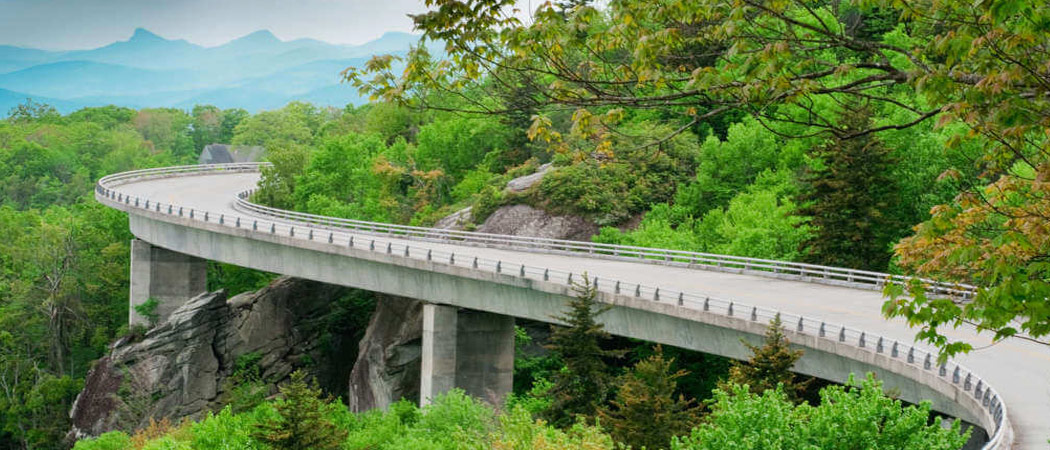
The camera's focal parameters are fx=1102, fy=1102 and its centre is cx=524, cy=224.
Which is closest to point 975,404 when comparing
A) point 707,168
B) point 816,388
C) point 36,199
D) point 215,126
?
point 816,388

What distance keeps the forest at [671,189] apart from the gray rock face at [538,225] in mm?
490

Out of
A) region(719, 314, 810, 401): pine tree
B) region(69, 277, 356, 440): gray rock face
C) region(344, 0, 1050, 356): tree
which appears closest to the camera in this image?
region(344, 0, 1050, 356): tree

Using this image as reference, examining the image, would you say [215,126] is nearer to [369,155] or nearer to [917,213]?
[369,155]

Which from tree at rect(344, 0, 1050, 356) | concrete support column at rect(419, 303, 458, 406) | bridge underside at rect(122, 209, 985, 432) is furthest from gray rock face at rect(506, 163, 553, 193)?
tree at rect(344, 0, 1050, 356)

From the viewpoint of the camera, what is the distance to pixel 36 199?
394 ft

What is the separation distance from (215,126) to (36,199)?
43.1m

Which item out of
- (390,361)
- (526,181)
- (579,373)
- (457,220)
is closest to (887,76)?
(579,373)

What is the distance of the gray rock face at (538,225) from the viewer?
5216 centimetres

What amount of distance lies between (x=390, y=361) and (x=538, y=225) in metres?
11.0

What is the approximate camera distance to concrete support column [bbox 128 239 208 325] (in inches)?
2352

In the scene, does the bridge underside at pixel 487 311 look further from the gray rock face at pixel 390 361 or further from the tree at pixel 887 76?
the tree at pixel 887 76

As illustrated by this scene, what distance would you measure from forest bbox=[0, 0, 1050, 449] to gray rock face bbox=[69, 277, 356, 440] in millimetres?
1657

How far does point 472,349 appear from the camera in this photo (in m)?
40.5

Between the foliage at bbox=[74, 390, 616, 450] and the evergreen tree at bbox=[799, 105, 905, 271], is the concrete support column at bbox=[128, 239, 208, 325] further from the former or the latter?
the evergreen tree at bbox=[799, 105, 905, 271]
